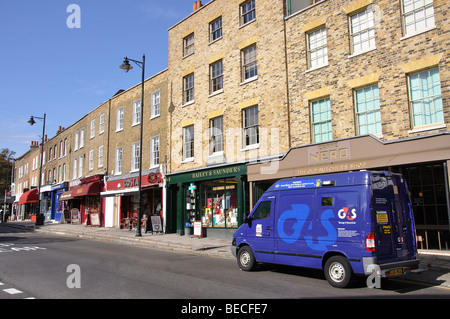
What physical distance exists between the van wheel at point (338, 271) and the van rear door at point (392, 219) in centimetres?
66

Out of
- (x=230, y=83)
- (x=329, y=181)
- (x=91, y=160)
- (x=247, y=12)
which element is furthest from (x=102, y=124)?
(x=329, y=181)

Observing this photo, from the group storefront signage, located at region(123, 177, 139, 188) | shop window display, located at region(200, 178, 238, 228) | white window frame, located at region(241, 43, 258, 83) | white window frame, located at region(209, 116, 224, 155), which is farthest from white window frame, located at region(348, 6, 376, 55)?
storefront signage, located at region(123, 177, 139, 188)

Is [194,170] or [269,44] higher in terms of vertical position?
[269,44]

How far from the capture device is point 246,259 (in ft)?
32.1

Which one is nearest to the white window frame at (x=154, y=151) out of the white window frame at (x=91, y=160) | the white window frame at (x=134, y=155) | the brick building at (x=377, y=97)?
the white window frame at (x=134, y=155)

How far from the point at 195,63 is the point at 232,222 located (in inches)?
372

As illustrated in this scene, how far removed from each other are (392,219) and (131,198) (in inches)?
831

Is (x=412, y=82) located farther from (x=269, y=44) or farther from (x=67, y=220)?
(x=67, y=220)

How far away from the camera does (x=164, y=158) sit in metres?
22.0

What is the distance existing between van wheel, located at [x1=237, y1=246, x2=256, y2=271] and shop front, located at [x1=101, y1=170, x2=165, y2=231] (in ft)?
37.8

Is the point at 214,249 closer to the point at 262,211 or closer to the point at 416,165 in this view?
the point at 262,211

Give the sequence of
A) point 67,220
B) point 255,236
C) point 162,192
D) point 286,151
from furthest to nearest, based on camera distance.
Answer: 1. point 67,220
2. point 162,192
3. point 286,151
4. point 255,236

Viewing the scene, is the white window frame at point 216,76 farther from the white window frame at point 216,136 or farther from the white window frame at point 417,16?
the white window frame at point 417,16

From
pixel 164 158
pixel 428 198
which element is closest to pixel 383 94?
pixel 428 198
